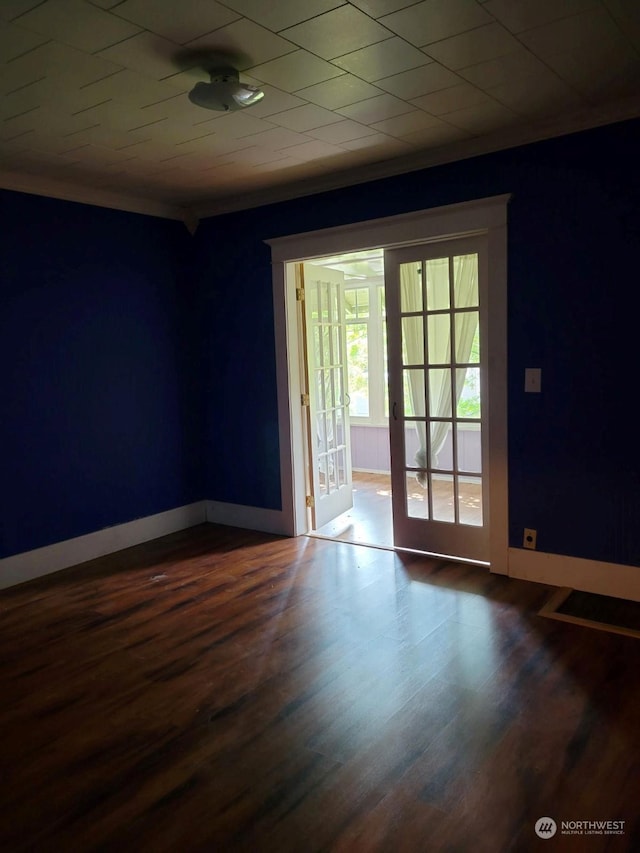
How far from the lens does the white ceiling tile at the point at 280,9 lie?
1998mm

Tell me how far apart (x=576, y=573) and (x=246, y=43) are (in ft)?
9.75

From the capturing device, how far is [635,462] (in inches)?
126

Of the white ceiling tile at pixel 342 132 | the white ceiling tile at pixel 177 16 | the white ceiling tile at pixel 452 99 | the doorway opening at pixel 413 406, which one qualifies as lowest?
the doorway opening at pixel 413 406

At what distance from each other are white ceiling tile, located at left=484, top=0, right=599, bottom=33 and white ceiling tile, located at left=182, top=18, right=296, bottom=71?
72cm

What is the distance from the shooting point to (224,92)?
97.2 inches

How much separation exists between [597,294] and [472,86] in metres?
1.21

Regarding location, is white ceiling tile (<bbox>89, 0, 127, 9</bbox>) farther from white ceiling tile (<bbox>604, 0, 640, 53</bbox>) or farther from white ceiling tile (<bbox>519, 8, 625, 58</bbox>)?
white ceiling tile (<bbox>604, 0, 640, 53</bbox>)

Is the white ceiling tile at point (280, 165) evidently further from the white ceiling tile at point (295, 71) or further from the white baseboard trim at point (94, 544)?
the white baseboard trim at point (94, 544)

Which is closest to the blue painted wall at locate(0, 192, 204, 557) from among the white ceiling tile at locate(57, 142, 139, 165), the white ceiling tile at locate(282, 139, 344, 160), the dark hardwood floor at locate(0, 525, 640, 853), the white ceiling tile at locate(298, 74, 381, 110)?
the white ceiling tile at locate(57, 142, 139, 165)

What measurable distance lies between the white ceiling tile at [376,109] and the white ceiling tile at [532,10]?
0.71m

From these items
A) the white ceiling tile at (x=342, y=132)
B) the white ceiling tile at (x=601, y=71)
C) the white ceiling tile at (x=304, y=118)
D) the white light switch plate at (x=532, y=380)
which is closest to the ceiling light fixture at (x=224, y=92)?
the white ceiling tile at (x=304, y=118)

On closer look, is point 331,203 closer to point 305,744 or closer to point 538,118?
point 538,118

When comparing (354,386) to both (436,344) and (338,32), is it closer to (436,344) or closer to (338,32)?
(436,344)

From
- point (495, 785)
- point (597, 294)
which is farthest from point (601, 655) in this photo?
point (597, 294)
